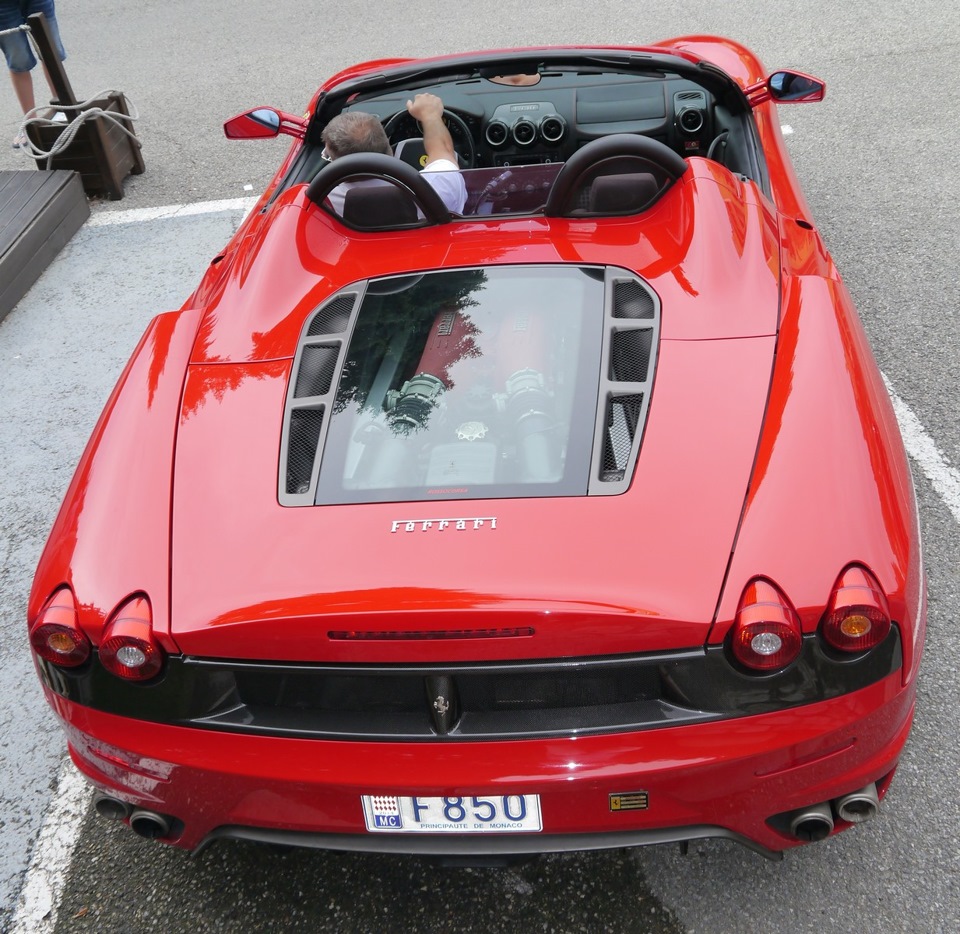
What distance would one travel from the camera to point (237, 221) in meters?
5.84

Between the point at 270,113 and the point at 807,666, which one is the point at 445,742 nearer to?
the point at 807,666

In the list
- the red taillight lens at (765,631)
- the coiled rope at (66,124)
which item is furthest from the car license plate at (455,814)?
the coiled rope at (66,124)

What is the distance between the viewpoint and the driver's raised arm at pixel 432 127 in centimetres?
365

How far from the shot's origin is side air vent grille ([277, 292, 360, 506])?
6.94 feet

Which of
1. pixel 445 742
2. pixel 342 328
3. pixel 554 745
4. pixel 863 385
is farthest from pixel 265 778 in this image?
pixel 863 385

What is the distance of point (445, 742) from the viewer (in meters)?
1.84

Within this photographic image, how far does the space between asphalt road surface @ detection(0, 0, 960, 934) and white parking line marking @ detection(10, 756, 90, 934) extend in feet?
0.05

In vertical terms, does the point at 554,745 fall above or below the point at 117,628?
below

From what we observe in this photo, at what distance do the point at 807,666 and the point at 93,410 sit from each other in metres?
3.54

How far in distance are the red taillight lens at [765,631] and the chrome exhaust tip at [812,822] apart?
355mm

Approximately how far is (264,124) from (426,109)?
27.0 inches

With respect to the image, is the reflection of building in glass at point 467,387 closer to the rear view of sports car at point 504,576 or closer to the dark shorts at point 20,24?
the rear view of sports car at point 504,576

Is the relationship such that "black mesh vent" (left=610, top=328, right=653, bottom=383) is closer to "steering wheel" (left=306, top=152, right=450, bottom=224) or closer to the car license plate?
"steering wheel" (left=306, top=152, right=450, bottom=224)

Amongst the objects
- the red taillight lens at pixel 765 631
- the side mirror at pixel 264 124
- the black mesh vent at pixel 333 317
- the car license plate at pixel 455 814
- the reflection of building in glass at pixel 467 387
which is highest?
the side mirror at pixel 264 124
